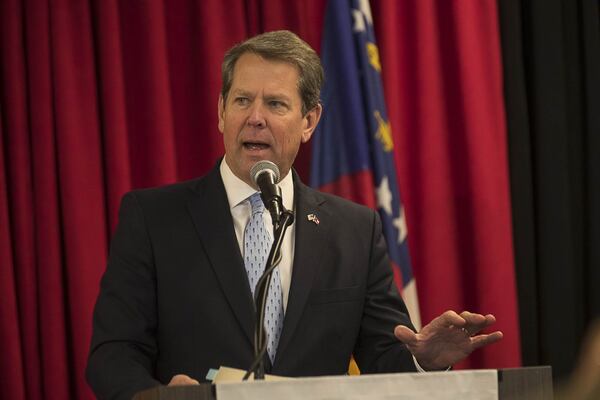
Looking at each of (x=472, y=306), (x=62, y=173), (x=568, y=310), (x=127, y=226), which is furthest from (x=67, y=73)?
(x=568, y=310)

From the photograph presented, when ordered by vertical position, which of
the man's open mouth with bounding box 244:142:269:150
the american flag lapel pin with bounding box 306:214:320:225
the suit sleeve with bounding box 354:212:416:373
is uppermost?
the man's open mouth with bounding box 244:142:269:150

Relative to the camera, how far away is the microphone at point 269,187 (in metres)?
1.97

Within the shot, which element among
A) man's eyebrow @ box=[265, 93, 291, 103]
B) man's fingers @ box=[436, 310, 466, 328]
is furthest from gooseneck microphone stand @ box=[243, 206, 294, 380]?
man's eyebrow @ box=[265, 93, 291, 103]

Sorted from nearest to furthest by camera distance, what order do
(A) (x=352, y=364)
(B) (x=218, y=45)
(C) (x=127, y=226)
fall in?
(C) (x=127, y=226)
(A) (x=352, y=364)
(B) (x=218, y=45)

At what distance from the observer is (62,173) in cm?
389

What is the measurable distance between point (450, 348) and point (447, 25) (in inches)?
102

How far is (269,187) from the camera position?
2055 mm

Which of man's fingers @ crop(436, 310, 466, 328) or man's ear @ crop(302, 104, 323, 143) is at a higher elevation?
man's ear @ crop(302, 104, 323, 143)

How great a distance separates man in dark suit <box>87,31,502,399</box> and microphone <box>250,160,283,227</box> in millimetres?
546

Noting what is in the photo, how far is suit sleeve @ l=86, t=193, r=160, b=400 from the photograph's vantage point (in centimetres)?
235

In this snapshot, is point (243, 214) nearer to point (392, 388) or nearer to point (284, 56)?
point (284, 56)

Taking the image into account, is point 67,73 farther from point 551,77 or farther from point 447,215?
point 551,77

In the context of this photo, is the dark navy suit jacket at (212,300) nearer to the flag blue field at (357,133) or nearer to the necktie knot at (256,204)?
the necktie knot at (256,204)

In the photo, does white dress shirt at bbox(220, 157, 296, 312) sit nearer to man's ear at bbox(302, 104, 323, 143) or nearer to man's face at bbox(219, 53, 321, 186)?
man's face at bbox(219, 53, 321, 186)
